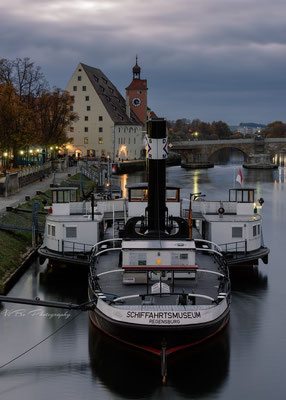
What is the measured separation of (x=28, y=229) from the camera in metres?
33.9

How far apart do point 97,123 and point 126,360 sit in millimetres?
94745

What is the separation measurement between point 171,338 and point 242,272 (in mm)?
13483

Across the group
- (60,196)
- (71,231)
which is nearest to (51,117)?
(60,196)

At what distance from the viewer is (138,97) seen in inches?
4754

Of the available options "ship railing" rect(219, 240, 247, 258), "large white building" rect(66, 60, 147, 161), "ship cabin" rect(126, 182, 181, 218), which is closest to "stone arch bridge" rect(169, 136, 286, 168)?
"large white building" rect(66, 60, 147, 161)

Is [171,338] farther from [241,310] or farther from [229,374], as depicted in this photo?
[241,310]

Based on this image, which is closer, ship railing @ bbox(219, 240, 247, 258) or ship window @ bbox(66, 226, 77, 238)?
ship railing @ bbox(219, 240, 247, 258)

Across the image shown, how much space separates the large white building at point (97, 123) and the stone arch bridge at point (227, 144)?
22804mm

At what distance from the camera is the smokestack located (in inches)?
960

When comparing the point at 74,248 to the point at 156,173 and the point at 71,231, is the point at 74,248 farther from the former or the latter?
the point at 156,173

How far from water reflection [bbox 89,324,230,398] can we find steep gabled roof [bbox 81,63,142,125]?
92959 millimetres

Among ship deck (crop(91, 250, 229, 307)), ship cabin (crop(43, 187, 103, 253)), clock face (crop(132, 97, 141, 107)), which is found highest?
clock face (crop(132, 97, 141, 107))

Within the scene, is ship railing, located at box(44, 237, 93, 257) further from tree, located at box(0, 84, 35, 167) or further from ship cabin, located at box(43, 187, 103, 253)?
tree, located at box(0, 84, 35, 167)

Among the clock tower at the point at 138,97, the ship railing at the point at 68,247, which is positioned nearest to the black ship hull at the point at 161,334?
the ship railing at the point at 68,247
